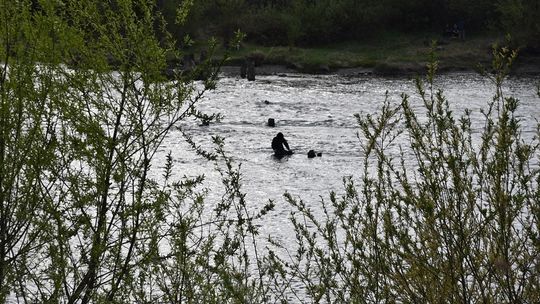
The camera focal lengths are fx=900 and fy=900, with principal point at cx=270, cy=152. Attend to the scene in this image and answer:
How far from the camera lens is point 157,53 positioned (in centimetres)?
802

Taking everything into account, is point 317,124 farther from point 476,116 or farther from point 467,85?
point 467,85

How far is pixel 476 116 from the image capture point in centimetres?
4397

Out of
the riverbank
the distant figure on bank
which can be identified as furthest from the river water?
the riverbank

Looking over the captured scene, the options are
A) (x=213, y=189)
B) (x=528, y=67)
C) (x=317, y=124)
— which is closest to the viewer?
(x=213, y=189)

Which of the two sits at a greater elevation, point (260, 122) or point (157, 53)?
point (157, 53)

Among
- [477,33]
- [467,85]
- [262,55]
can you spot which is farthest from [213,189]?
[477,33]

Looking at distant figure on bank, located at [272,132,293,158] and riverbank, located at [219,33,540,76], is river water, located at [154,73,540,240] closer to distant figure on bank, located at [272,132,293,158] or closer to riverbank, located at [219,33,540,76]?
distant figure on bank, located at [272,132,293,158]

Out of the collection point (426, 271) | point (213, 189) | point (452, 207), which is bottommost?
point (213, 189)

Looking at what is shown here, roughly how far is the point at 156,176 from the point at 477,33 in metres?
58.1

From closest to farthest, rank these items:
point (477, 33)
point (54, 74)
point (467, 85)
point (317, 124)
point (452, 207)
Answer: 1. point (452, 207)
2. point (54, 74)
3. point (317, 124)
4. point (467, 85)
5. point (477, 33)

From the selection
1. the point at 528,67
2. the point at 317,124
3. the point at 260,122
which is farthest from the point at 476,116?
the point at 528,67

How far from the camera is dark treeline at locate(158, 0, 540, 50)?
84500 mm

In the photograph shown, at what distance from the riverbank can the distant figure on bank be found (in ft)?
112

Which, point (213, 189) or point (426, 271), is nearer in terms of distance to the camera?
point (426, 271)
